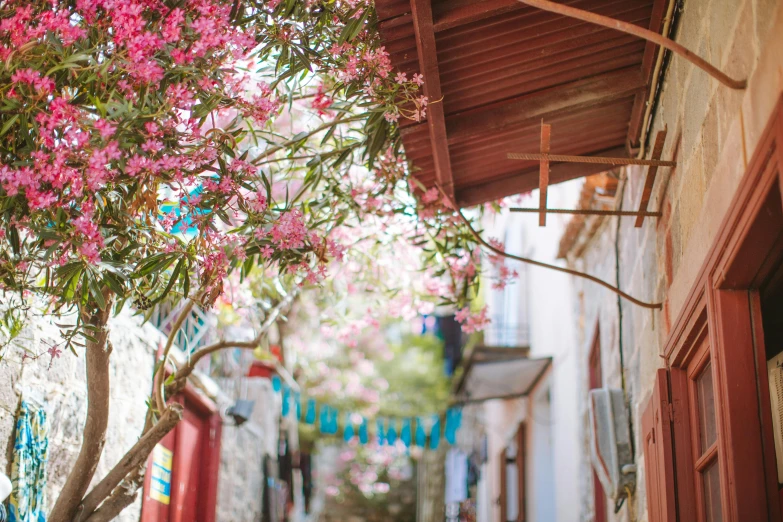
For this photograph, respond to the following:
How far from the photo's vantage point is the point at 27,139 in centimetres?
298

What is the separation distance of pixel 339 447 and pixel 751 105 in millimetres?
16013

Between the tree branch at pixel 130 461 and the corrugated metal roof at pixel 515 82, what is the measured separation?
168 centimetres

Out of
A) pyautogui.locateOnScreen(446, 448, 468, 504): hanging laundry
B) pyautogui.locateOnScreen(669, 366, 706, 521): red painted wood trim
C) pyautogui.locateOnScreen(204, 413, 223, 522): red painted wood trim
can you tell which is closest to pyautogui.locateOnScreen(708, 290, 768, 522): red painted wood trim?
pyautogui.locateOnScreen(669, 366, 706, 521): red painted wood trim

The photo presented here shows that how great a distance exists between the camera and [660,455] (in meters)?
3.40

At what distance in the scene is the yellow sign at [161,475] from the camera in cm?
567

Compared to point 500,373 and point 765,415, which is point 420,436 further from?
point 765,415

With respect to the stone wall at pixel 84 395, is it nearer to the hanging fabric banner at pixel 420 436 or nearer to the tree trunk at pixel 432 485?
the hanging fabric banner at pixel 420 436

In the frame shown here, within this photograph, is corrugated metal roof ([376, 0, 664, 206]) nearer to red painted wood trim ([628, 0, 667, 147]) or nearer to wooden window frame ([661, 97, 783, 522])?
red painted wood trim ([628, 0, 667, 147])

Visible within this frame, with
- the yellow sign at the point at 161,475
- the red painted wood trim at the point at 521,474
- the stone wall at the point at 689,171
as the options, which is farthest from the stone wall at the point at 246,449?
the stone wall at the point at 689,171

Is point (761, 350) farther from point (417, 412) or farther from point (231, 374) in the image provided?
point (417, 412)

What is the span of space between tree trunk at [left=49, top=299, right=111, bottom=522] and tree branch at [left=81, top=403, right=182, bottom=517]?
0.22 feet

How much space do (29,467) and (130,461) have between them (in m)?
0.52

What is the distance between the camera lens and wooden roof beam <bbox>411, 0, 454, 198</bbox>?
10.6ft

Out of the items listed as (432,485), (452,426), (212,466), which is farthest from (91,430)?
(432,485)
